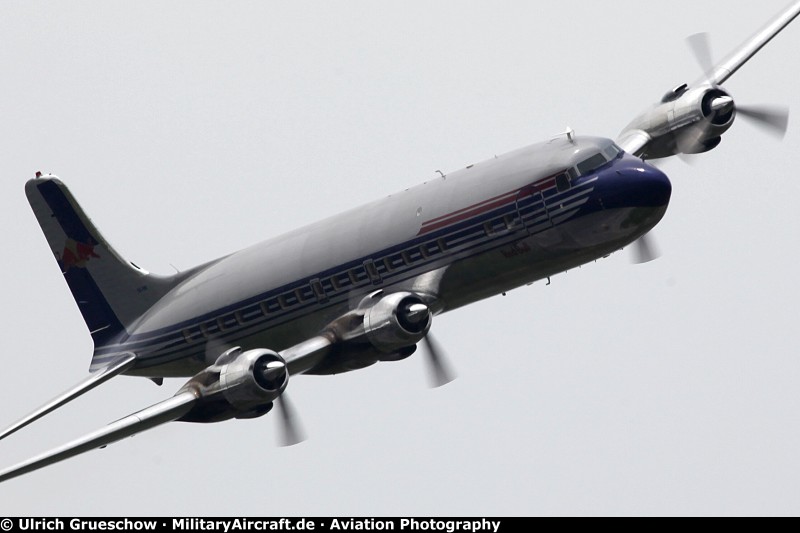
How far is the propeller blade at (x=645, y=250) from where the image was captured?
47.3 m

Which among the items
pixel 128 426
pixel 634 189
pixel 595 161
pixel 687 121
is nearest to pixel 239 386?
pixel 128 426

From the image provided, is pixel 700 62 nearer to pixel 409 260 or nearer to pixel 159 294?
Result: pixel 409 260

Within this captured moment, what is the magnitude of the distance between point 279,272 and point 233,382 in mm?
5234

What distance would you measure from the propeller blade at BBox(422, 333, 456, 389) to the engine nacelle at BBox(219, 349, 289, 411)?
392 cm

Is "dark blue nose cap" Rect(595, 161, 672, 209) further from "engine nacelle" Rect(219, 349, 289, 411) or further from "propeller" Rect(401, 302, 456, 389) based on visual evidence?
"engine nacelle" Rect(219, 349, 289, 411)

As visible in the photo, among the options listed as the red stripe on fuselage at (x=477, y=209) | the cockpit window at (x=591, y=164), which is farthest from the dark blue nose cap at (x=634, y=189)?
the red stripe on fuselage at (x=477, y=209)

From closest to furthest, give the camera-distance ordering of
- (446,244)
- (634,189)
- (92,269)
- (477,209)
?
(634,189) < (477,209) < (446,244) < (92,269)

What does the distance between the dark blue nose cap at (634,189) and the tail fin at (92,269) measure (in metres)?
15.7

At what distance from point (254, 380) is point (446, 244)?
618 centimetres

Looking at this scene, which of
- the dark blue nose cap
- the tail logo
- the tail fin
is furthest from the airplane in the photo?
the tail logo

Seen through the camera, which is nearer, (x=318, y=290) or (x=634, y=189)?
(x=634, y=189)

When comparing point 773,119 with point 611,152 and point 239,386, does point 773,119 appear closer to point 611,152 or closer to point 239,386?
point 611,152

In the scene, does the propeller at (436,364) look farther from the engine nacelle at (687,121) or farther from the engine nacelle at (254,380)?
the engine nacelle at (687,121)

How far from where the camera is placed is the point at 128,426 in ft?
144
